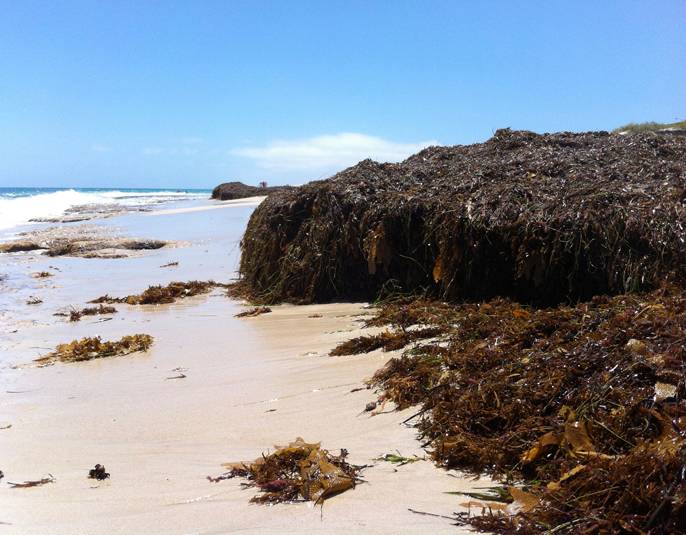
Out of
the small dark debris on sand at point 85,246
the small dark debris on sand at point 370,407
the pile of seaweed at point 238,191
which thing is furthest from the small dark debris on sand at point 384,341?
the pile of seaweed at point 238,191

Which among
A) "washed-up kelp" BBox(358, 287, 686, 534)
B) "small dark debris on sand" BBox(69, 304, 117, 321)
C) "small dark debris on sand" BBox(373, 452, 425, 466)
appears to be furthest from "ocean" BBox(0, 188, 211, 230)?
"small dark debris on sand" BBox(373, 452, 425, 466)

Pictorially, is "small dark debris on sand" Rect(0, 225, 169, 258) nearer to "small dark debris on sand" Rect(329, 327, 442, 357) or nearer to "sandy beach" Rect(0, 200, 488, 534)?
"sandy beach" Rect(0, 200, 488, 534)

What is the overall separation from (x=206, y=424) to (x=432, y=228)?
11.0 ft

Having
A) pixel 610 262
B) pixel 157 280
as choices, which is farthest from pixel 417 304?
pixel 157 280

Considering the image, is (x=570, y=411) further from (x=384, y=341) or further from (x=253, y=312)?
(x=253, y=312)

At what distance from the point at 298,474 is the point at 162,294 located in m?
5.70

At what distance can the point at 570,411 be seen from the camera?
8.23ft

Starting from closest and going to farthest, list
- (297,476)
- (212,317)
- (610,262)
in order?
(297,476), (610,262), (212,317)

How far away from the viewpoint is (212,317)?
675cm

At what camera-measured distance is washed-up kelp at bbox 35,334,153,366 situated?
208 inches

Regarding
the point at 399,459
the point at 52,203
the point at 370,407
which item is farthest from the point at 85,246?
the point at 52,203

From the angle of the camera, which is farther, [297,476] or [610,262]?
[610,262]

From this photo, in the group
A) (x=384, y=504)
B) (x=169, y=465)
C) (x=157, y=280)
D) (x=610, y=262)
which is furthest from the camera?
(x=157, y=280)

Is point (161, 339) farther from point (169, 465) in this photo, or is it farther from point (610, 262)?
point (610, 262)
